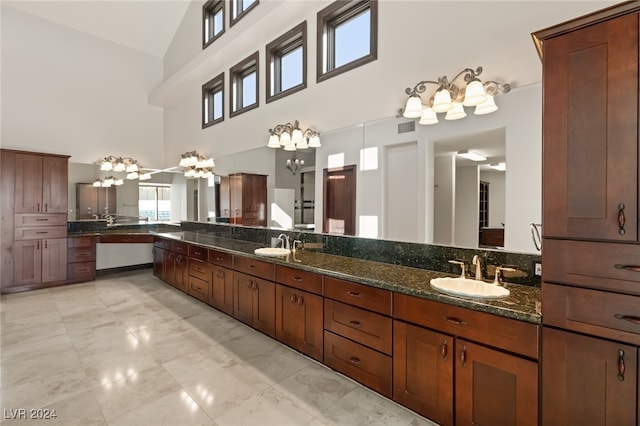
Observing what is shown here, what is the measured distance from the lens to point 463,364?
169cm

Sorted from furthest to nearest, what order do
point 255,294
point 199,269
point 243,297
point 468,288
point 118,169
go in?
point 118,169 → point 199,269 → point 243,297 → point 255,294 → point 468,288

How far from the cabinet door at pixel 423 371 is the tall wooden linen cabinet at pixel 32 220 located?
19.3 ft

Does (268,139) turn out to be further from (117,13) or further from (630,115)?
(117,13)

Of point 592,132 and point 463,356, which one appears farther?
point 463,356

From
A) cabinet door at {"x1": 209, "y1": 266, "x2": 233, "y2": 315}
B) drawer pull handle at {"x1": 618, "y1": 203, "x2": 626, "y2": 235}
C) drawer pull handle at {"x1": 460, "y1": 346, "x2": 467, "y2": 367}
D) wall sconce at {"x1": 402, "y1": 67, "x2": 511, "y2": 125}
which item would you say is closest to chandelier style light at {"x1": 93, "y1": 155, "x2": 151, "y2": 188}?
cabinet door at {"x1": 209, "y1": 266, "x2": 233, "y2": 315}

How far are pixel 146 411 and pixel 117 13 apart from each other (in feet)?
22.0

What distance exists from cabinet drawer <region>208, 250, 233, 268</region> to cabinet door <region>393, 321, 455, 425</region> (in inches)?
87.2

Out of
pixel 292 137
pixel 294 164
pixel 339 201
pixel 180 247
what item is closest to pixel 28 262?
pixel 180 247

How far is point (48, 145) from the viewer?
537 centimetres

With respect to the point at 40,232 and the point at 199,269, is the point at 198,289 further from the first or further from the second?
the point at 40,232

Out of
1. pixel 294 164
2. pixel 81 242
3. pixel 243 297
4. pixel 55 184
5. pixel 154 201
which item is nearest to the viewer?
pixel 243 297

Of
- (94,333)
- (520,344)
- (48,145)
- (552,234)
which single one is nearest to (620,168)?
(552,234)

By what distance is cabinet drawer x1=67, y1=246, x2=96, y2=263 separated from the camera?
528 centimetres

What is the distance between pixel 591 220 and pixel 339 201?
2.07 m
